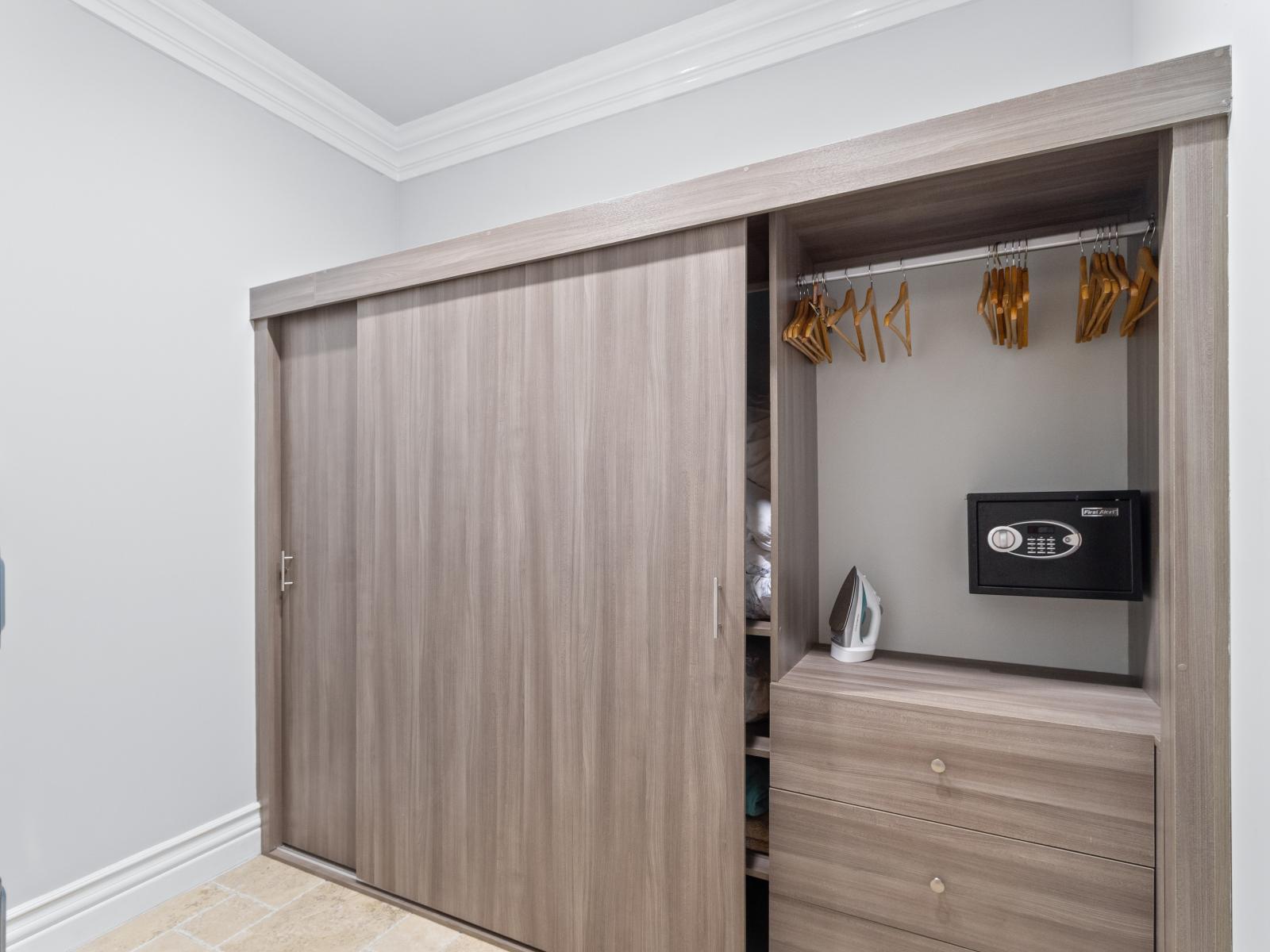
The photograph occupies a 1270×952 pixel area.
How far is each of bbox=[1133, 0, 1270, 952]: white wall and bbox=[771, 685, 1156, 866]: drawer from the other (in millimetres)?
187

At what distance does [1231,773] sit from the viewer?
1193 mm

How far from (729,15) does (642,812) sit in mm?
2368

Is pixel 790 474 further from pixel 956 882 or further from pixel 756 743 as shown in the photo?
pixel 956 882

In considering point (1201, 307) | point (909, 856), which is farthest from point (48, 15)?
point (909, 856)

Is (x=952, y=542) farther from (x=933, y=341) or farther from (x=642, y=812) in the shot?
(x=642, y=812)

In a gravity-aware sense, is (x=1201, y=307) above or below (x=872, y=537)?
above

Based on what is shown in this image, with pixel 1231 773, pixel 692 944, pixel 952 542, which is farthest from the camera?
pixel 952 542

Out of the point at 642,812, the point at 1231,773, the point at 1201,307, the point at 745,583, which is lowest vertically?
the point at 642,812

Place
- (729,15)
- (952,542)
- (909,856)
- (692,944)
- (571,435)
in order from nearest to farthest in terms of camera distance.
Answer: (909,856)
(692,944)
(571,435)
(952,542)
(729,15)

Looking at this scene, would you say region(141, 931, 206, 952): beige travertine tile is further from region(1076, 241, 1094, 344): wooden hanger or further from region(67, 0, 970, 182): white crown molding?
region(1076, 241, 1094, 344): wooden hanger

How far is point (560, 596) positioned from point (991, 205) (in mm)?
1400

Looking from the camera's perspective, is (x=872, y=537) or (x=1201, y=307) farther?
(x=872, y=537)

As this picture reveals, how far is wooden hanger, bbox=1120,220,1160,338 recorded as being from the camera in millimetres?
1418

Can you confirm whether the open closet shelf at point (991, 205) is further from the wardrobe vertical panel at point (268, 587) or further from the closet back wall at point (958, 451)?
the wardrobe vertical panel at point (268, 587)
